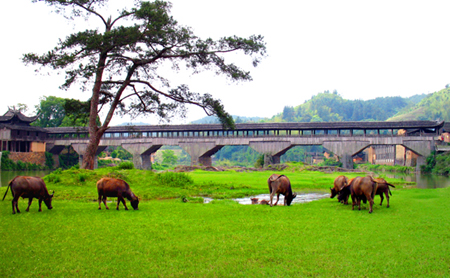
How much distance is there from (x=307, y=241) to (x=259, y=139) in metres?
40.4

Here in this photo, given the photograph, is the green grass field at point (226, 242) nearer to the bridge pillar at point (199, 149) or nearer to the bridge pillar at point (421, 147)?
the bridge pillar at point (421, 147)

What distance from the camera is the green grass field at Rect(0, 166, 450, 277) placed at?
5.03m

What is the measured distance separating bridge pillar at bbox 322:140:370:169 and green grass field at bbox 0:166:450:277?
116 ft

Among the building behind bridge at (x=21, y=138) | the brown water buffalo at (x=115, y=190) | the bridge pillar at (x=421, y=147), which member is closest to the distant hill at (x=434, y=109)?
the bridge pillar at (x=421, y=147)

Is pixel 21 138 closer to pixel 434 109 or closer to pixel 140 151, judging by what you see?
pixel 140 151

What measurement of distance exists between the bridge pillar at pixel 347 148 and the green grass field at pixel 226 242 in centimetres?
3531

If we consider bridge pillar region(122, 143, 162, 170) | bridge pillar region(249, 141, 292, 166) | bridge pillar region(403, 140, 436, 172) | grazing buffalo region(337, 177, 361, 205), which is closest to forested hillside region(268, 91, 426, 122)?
bridge pillar region(249, 141, 292, 166)

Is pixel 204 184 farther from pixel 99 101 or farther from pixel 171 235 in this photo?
pixel 171 235

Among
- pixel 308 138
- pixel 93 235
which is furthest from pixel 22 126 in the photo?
pixel 93 235

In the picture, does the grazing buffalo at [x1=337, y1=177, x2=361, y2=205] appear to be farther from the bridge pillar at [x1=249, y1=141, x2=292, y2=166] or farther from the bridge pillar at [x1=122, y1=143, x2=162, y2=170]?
the bridge pillar at [x1=122, y1=143, x2=162, y2=170]

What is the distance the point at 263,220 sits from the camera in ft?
27.9

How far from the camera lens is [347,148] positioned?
44531 mm

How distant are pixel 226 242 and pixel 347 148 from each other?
40.9 metres

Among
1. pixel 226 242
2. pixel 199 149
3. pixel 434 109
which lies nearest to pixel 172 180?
pixel 226 242
